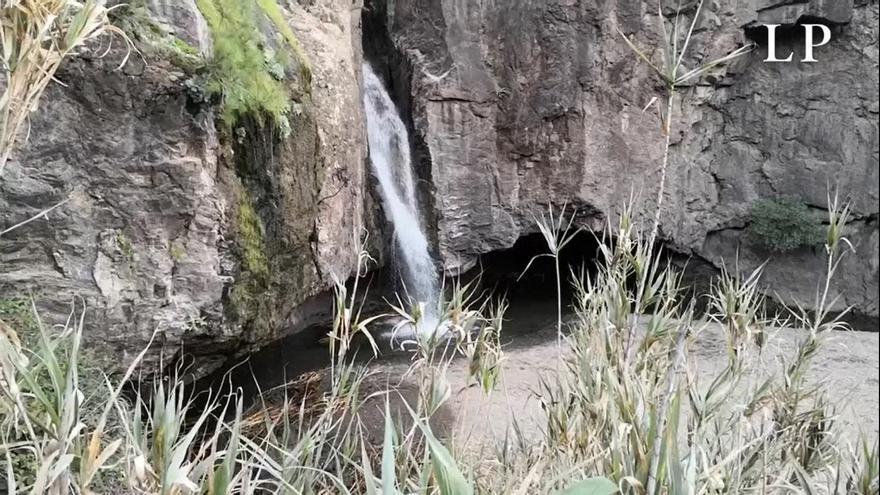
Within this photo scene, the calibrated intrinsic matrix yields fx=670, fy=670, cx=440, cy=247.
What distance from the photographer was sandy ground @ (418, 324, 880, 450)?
4.61 meters

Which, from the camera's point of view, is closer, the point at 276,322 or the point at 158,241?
the point at 158,241

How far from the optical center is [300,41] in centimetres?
549

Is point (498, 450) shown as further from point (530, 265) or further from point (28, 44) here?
point (530, 265)

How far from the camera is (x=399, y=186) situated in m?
7.95

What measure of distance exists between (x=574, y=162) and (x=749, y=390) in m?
5.24

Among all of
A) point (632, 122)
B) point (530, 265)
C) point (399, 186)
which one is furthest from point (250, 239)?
point (632, 122)

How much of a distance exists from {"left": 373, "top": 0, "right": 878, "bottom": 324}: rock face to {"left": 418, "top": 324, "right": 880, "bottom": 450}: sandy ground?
211 centimetres

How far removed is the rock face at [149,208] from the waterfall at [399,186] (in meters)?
2.89

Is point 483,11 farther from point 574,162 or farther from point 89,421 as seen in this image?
point 89,421

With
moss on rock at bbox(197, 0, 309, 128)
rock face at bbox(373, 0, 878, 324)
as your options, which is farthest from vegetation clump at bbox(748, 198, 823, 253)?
moss on rock at bbox(197, 0, 309, 128)

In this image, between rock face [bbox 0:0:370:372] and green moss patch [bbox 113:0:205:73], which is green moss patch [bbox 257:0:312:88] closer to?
rock face [bbox 0:0:370:372]

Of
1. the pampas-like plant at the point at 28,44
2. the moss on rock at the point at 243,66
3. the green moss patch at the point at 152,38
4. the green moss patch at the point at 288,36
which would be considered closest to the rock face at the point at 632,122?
the green moss patch at the point at 288,36

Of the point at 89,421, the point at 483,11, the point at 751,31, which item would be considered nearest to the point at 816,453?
the point at 89,421

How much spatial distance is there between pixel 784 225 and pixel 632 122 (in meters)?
2.61
